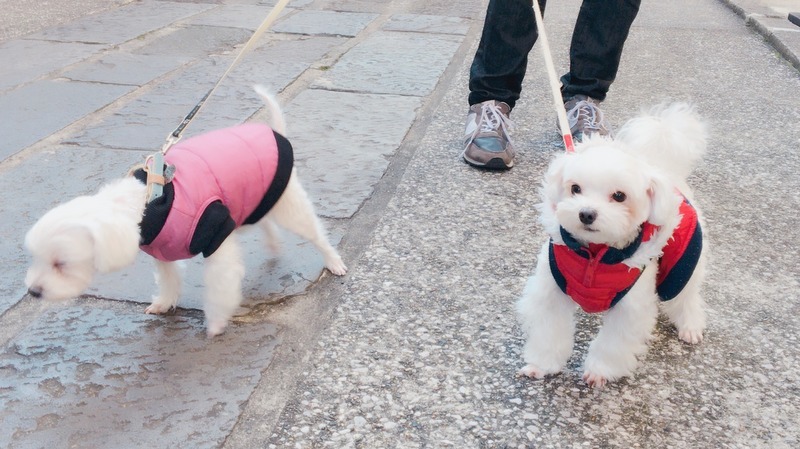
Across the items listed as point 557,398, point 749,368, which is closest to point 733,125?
point 749,368

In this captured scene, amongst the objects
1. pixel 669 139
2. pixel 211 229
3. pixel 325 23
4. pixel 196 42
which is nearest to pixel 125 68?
pixel 196 42

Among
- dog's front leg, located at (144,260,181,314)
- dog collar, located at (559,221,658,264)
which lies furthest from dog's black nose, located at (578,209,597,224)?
dog's front leg, located at (144,260,181,314)

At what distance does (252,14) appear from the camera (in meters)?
5.55

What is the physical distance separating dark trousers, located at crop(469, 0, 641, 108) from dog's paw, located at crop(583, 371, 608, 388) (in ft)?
5.72

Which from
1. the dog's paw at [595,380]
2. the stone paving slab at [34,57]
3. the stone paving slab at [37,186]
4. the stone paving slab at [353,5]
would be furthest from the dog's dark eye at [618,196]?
the stone paving slab at [353,5]

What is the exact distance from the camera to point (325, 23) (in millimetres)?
5383

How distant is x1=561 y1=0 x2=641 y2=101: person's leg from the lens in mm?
3150

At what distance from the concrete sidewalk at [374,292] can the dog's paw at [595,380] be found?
2 centimetres

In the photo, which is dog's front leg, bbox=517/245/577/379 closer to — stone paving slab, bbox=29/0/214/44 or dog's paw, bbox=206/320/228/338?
dog's paw, bbox=206/320/228/338

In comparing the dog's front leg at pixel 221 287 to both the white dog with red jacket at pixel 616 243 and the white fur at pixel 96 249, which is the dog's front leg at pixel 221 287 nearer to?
the white fur at pixel 96 249

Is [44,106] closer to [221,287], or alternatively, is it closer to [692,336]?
[221,287]

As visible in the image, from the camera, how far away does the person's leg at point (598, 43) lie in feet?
10.3

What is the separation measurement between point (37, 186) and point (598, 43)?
2302 millimetres

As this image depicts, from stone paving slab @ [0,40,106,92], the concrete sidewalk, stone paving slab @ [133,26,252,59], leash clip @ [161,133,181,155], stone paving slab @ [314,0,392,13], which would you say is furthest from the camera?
stone paving slab @ [314,0,392,13]
